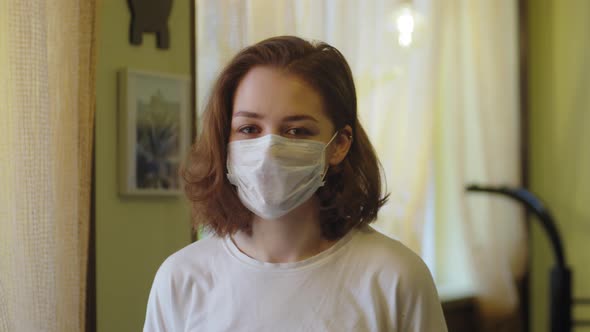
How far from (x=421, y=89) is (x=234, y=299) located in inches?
80.0

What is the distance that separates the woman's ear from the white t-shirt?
0.46 feet

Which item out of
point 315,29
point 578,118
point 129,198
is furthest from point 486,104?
point 129,198

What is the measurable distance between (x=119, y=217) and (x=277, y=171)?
88 cm

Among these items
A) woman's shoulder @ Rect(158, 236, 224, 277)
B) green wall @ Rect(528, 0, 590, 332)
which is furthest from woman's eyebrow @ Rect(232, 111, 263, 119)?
green wall @ Rect(528, 0, 590, 332)

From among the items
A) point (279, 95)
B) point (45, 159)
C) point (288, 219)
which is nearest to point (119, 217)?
point (45, 159)

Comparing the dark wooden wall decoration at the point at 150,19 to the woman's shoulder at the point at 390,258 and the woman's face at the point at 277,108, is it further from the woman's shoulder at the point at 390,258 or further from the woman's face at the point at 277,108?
the woman's shoulder at the point at 390,258

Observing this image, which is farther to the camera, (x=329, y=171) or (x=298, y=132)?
(x=329, y=171)

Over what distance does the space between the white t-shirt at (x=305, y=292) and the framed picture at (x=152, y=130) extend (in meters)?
0.76

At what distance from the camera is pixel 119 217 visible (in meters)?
2.04

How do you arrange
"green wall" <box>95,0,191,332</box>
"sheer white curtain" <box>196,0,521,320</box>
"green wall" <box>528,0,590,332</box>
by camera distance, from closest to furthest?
"green wall" <box>95,0,191,332</box> < "sheer white curtain" <box>196,0,521,320</box> < "green wall" <box>528,0,590,332</box>

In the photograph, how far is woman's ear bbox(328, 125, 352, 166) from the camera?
1345 mm

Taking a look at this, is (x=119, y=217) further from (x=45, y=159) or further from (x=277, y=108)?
(x=277, y=108)

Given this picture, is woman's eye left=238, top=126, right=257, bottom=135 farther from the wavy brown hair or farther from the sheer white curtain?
the sheer white curtain

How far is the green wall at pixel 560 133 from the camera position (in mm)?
3850
